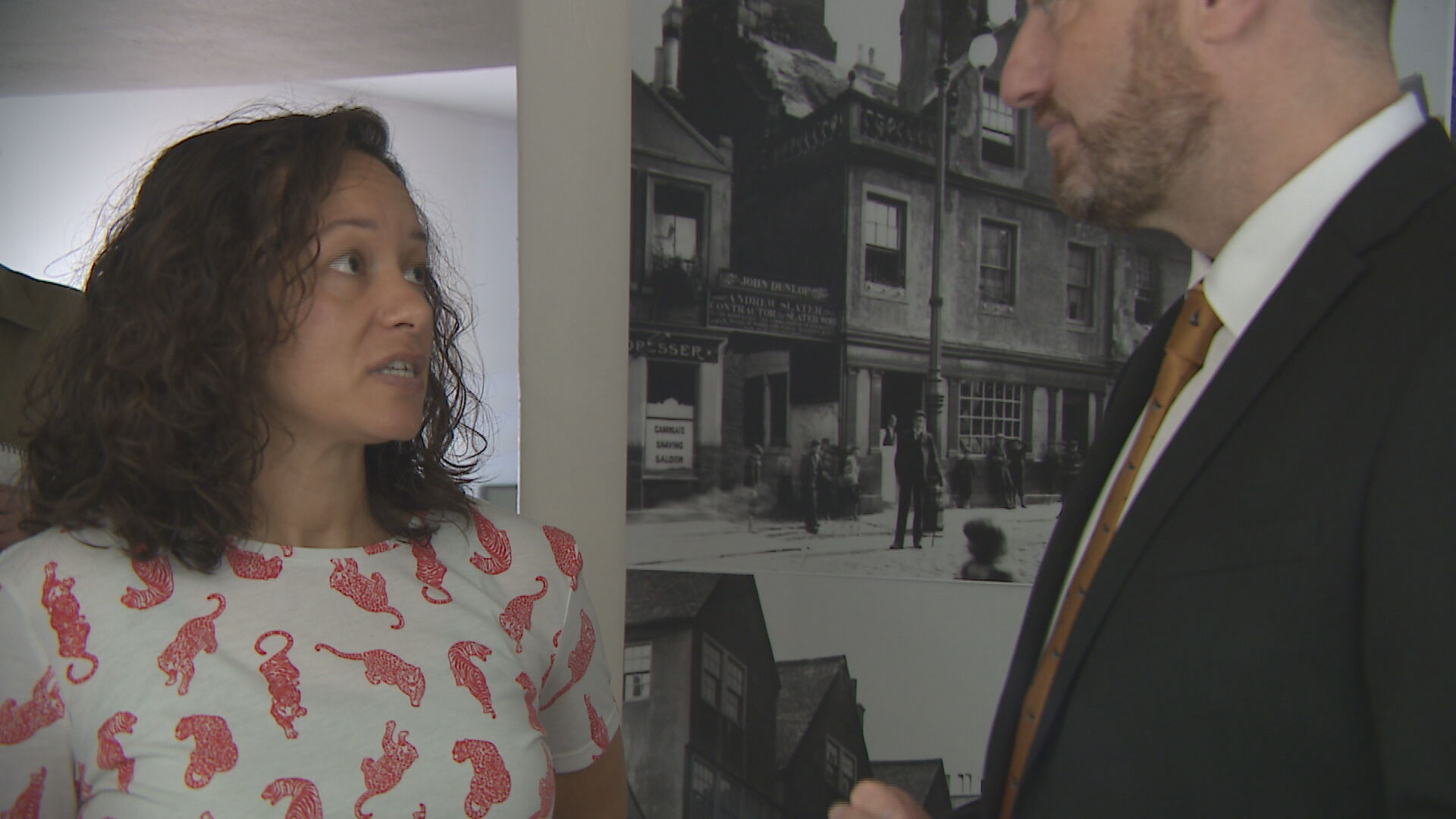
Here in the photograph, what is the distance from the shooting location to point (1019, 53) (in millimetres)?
1286

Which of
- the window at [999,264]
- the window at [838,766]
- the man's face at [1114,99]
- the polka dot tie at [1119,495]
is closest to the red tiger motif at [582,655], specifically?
the polka dot tie at [1119,495]

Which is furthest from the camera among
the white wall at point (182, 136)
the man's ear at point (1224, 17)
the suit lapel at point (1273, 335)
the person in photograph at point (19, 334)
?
→ the white wall at point (182, 136)

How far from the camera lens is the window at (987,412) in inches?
99.9

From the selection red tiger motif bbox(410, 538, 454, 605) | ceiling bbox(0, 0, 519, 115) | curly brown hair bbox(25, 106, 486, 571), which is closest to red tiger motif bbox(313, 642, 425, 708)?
red tiger motif bbox(410, 538, 454, 605)

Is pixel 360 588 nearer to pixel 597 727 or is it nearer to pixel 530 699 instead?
pixel 530 699

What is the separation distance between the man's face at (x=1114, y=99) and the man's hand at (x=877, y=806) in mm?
706

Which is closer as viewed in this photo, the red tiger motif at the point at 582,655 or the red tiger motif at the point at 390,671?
the red tiger motif at the point at 390,671

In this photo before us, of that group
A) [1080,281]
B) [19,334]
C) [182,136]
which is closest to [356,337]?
[19,334]

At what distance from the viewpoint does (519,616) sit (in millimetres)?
1486

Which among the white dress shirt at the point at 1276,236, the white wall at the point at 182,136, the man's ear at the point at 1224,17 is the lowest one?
the white dress shirt at the point at 1276,236

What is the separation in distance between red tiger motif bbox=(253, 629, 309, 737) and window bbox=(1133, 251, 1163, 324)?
202 cm

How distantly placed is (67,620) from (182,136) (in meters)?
4.80

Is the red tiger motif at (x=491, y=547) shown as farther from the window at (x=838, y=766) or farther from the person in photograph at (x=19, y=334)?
the window at (x=838, y=766)

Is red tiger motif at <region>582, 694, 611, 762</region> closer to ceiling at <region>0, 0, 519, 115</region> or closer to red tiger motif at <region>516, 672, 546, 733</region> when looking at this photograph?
red tiger motif at <region>516, 672, 546, 733</region>
